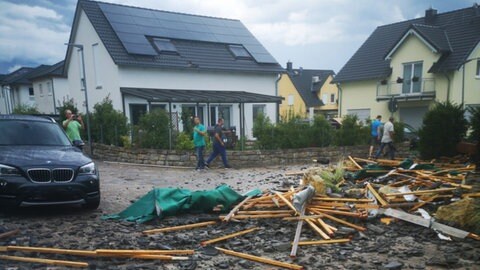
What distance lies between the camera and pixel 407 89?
26.2 meters

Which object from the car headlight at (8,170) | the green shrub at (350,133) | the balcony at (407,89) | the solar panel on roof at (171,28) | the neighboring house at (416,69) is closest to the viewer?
the car headlight at (8,170)

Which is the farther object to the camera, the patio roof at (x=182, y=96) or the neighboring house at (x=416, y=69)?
the neighboring house at (x=416, y=69)

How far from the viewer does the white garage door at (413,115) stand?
26703 mm

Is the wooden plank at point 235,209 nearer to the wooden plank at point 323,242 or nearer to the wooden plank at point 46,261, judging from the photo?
the wooden plank at point 323,242

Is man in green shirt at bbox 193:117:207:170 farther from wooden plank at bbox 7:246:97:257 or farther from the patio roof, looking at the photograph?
wooden plank at bbox 7:246:97:257

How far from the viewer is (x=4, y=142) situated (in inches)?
273

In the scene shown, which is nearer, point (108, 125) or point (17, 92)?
point (108, 125)

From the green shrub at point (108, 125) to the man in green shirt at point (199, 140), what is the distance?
163 inches

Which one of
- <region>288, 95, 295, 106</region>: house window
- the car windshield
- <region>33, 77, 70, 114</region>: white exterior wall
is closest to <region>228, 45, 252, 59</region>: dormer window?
<region>33, 77, 70, 114</region>: white exterior wall

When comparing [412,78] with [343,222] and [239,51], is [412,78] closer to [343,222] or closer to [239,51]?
[239,51]

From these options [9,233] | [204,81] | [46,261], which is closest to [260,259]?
[46,261]

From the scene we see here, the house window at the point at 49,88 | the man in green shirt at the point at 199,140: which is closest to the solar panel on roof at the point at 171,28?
the man in green shirt at the point at 199,140

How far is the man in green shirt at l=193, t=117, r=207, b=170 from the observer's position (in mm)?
12188

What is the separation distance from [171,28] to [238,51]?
4723 millimetres
